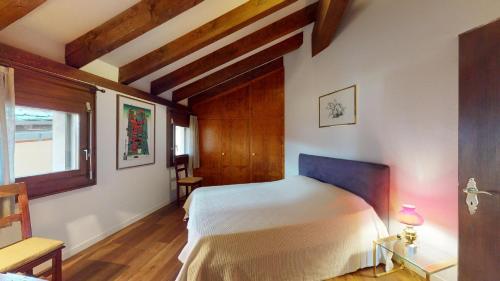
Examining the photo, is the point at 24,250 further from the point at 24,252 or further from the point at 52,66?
the point at 52,66

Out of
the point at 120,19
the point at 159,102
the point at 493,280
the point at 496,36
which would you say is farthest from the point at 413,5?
the point at 159,102

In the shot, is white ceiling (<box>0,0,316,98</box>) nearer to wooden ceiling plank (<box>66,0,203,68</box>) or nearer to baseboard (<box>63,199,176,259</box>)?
wooden ceiling plank (<box>66,0,203,68</box>)

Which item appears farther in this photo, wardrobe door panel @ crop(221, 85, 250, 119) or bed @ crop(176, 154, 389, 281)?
wardrobe door panel @ crop(221, 85, 250, 119)

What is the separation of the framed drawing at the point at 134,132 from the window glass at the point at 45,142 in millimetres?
628

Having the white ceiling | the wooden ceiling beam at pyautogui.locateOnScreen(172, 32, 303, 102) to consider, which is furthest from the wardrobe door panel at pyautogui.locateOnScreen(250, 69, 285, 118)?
the white ceiling

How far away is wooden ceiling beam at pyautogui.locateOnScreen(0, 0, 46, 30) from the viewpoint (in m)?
1.51

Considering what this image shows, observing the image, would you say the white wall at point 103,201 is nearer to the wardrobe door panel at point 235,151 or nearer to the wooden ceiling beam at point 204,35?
the wooden ceiling beam at point 204,35

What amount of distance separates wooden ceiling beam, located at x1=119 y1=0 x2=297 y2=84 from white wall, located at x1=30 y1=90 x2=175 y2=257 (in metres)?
0.53

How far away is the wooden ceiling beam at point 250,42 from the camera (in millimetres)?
3467

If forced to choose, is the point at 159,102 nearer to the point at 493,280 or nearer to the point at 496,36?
the point at 496,36

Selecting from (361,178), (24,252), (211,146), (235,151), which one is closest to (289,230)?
(361,178)

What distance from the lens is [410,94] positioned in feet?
7.02

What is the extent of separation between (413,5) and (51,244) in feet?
11.7

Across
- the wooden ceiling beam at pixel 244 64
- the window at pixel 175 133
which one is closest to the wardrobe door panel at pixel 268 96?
the wooden ceiling beam at pixel 244 64
